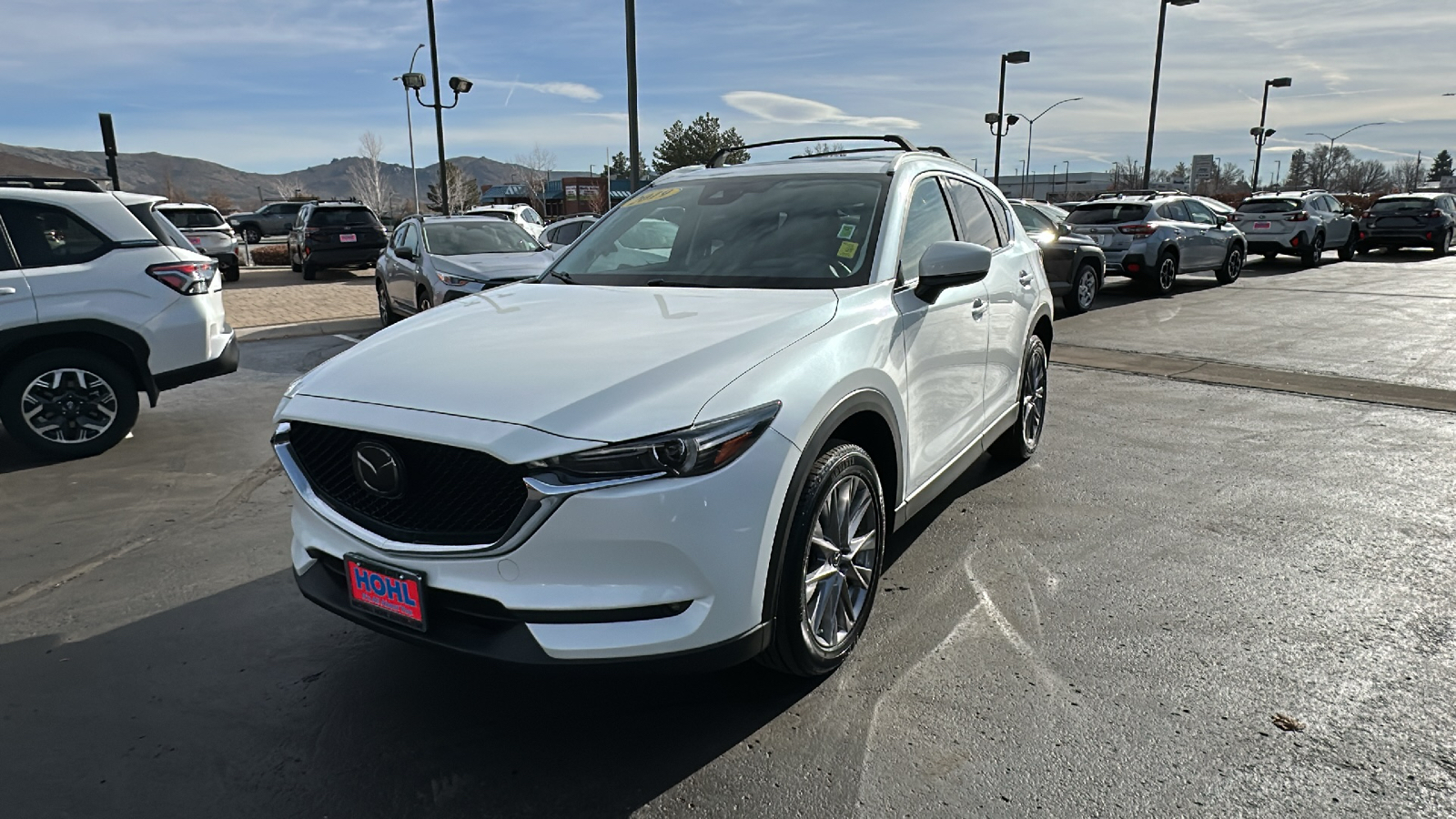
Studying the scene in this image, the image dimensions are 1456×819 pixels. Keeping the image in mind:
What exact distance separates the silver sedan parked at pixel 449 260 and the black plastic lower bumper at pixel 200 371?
3.03 meters

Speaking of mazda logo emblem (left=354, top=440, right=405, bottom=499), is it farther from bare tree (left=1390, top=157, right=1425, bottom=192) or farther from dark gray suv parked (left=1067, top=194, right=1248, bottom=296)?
bare tree (left=1390, top=157, right=1425, bottom=192)

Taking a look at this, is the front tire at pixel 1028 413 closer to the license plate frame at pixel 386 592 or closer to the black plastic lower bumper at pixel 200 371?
the license plate frame at pixel 386 592

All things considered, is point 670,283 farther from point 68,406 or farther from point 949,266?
point 68,406

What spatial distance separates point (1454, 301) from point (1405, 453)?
35.7 ft

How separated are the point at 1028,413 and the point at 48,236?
6586 millimetres

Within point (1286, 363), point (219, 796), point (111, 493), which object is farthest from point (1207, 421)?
point (111, 493)

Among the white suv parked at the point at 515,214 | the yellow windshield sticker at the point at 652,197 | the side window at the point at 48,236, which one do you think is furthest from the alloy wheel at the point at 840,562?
the white suv parked at the point at 515,214

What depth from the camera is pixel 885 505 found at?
11.6 feet

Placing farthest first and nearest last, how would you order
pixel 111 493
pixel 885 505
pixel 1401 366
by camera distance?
pixel 1401 366
pixel 111 493
pixel 885 505

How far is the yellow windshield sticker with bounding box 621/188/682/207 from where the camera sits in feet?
14.8

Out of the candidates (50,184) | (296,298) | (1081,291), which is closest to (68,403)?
(50,184)

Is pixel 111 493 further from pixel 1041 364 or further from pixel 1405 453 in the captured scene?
pixel 1405 453

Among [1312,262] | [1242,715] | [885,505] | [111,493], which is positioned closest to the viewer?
[1242,715]

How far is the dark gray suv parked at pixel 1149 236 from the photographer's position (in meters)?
15.1
